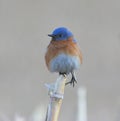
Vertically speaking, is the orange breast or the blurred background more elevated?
the blurred background

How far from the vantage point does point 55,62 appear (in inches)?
83.2

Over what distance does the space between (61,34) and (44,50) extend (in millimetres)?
2289

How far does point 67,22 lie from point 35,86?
0.62 m

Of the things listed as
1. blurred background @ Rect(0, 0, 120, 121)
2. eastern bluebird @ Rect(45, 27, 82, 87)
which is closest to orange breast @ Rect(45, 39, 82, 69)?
eastern bluebird @ Rect(45, 27, 82, 87)

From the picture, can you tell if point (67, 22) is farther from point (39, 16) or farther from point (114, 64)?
point (114, 64)

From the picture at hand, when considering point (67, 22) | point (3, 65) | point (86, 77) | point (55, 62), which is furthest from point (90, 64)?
point (55, 62)

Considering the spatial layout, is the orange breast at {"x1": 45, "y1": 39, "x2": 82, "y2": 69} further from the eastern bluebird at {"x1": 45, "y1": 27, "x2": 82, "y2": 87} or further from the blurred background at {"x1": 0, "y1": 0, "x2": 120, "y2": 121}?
the blurred background at {"x1": 0, "y1": 0, "x2": 120, "y2": 121}

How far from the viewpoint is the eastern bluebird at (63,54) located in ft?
6.89

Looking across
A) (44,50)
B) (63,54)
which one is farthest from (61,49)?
(44,50)

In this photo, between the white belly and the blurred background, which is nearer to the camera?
the white belly

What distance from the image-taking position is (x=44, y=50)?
14.4 feet

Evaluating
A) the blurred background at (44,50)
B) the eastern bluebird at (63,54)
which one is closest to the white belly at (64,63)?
the eastern bluebird at (63,54)

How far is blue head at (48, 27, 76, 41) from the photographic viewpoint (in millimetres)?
2088

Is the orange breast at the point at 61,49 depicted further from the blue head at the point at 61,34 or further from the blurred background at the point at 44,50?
the blurred background at the point at 44,50
